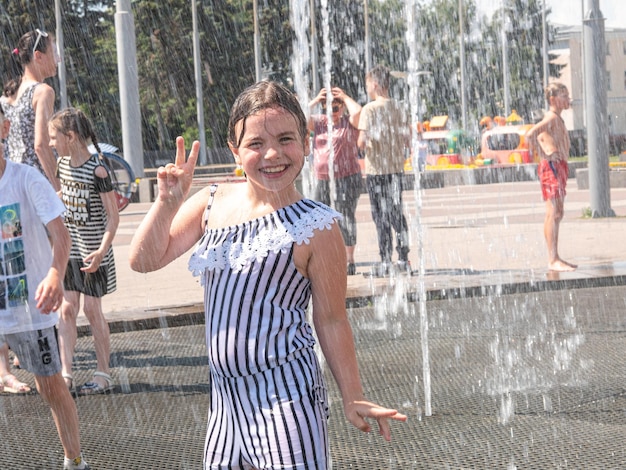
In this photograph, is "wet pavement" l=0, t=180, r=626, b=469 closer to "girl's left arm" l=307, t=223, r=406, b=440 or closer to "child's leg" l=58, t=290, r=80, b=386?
"child's leg" l=58, t=290, r=80, b=386

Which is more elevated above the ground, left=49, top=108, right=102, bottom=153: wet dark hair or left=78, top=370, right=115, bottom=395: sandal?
left=49, top=108, right=102, bottom=153: wet dark hair

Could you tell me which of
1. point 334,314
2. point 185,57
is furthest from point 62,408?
point 185,57

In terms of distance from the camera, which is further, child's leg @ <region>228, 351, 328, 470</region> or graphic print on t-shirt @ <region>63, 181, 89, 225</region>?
graphic print on t-shirt @ <region>63, 181, 89, 225</region>

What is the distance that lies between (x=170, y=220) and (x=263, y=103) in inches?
14.8

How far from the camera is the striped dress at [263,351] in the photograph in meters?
2.41

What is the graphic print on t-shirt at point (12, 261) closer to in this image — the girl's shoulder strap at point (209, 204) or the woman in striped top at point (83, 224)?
the girl's shoulder strap at point (209, 204)

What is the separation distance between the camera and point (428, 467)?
4.07 m

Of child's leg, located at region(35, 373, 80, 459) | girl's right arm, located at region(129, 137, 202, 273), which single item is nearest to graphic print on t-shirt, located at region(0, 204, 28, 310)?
child's leg, located at region(35, 373, 80, 459)

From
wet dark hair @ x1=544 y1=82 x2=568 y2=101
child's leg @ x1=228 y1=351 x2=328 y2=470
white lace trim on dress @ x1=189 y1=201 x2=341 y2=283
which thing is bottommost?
child's leg @ x1=228 y1=351 x2=328 y2=470

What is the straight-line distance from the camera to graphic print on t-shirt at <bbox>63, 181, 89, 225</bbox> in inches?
219

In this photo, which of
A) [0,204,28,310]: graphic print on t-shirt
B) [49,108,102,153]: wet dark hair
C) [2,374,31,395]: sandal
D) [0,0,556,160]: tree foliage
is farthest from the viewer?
[0,0,556,160]: tree foliage

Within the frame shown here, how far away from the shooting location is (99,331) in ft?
18.3

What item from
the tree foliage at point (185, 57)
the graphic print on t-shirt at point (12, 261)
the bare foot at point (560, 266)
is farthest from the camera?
the tree foliage at point (185, 57)

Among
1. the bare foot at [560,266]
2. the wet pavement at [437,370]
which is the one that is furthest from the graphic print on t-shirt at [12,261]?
the bare foot at [560,266]
